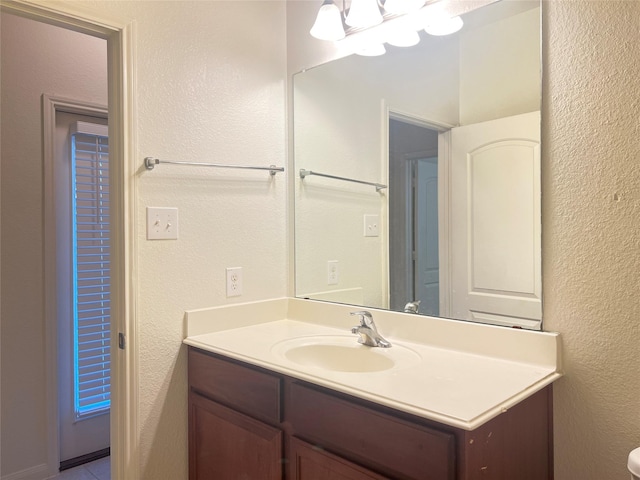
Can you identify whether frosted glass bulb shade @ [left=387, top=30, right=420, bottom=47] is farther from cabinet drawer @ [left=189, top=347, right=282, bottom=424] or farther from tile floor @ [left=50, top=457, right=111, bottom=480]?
tile floor @ [left=50, top=457, right=111, bottom=480]

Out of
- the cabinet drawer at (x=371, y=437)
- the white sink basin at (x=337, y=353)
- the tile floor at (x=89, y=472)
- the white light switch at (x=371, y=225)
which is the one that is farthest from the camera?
the tile floor at (x=89, y=472)

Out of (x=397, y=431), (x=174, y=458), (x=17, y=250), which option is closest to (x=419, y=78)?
(x=397, y=431)

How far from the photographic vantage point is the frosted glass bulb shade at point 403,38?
1.60 m

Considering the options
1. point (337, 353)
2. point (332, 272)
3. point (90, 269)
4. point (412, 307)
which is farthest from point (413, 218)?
point (90, 269)

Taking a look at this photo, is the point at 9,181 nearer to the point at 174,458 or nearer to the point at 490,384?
the point at 174,458

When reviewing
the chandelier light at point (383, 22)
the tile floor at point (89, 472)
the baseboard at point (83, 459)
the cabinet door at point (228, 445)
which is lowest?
the tile floor at point (89, 472)

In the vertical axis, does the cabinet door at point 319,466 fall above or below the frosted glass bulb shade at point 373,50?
below

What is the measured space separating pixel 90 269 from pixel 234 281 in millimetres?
1073

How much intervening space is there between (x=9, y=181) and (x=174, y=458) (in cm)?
148

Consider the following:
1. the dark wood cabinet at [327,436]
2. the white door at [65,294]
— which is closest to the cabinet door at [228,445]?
the dark wood cabinet at [327,436]

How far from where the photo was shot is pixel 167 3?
1.60 meters

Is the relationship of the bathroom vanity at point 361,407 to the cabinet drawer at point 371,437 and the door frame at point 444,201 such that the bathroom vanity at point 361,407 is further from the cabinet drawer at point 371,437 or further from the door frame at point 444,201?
the door frame at point 444,201

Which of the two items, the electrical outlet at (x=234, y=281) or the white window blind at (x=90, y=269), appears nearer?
the electrical outlet at (x=234, y=281)

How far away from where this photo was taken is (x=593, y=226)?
1173 mm
